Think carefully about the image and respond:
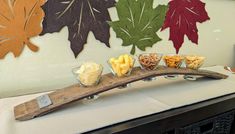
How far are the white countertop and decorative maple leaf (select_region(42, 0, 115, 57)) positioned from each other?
35 cm

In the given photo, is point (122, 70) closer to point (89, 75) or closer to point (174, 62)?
point (89, 75)

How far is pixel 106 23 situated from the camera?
1343 mm

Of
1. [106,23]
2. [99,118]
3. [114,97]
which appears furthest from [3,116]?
[106,23]

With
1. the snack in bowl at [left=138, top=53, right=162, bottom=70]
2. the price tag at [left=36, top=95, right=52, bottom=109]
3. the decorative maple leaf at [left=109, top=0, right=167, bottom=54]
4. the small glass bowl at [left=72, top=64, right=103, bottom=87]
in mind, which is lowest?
the price tag at [left=36, top=95, right=52, bottom=109]

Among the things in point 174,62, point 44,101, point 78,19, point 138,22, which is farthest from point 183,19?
point 44,101

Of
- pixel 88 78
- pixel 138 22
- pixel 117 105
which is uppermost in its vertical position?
pixel 138 22

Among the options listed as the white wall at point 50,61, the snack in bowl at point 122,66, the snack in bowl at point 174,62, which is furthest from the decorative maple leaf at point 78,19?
the snack in bowl at point 174,62

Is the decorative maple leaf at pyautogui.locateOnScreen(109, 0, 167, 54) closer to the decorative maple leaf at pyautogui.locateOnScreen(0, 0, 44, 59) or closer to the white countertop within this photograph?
the white countertop

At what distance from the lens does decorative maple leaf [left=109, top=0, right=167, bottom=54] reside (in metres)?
1.38

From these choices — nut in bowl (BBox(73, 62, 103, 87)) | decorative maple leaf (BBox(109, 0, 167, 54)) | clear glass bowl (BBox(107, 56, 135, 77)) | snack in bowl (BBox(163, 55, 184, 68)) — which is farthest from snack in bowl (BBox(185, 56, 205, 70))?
nut in bowl (BBox(73, 62, 103, 87))

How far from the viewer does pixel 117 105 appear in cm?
103

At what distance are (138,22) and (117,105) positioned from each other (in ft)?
2.05

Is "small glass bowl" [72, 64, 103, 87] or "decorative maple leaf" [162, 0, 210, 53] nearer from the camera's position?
"small glass bowl" [72, 64, 103, 87]

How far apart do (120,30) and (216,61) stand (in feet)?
3.28
